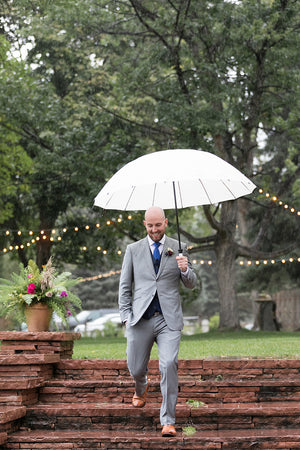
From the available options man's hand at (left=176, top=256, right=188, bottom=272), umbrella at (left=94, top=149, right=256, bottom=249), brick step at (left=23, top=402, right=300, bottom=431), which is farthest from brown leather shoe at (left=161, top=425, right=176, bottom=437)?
umbrella at (left=94, top=149, right=256, bottom=249)

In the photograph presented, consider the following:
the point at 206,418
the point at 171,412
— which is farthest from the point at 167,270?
the point at 206,418

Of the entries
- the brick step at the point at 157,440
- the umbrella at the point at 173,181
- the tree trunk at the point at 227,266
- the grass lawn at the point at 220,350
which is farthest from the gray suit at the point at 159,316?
the tree trunk at the point at 227,266

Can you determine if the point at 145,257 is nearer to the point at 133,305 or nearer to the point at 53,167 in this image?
the point at 133,305

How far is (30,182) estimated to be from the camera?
23.1 m

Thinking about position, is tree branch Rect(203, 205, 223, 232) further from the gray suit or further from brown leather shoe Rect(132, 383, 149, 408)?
the gray suit

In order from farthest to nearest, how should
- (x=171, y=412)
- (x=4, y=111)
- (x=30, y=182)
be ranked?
(x=30, y=182) → (x=4, y=111) → (x=171, y=412)

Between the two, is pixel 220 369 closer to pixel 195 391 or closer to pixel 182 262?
pixel 195 391

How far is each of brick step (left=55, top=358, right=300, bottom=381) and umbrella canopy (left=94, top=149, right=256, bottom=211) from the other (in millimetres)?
1945

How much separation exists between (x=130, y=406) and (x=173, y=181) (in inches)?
94.9

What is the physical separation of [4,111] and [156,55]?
4966 mm

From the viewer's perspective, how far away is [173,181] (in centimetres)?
644

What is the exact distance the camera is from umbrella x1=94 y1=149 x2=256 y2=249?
20.4 ft

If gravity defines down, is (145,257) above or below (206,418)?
above

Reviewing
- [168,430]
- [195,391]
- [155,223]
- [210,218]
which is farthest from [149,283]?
[210,218]
